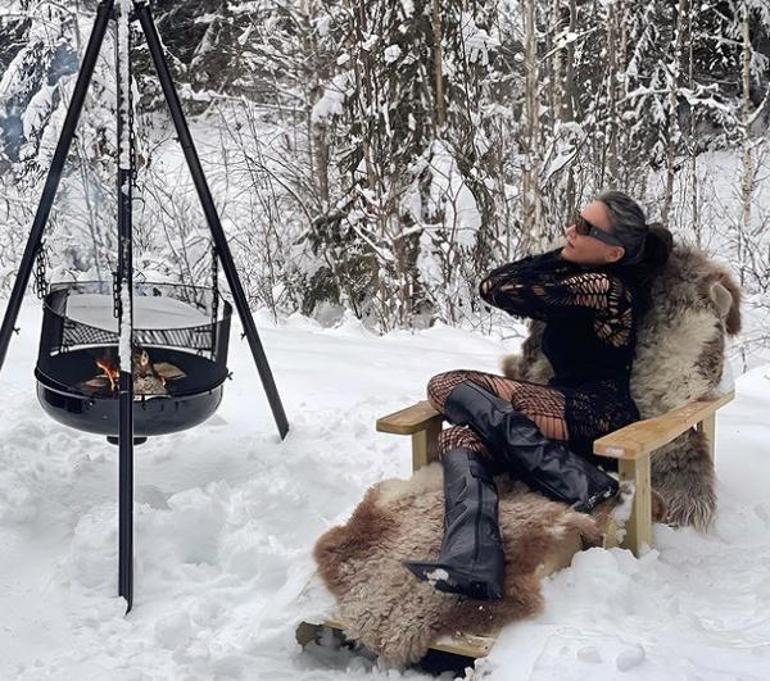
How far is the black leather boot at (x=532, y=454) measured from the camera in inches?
122

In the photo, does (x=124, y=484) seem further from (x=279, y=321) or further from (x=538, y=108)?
(x=538, y=108)

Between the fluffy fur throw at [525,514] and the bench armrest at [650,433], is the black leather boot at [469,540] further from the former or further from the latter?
the bench armrest at [650,433]

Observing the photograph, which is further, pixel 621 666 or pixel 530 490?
pixel 530 490

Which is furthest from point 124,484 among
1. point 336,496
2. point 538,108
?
point 538,108

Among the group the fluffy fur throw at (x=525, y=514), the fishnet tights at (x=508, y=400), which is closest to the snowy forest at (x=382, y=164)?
the fluffy fur throw at (x=525, y=514)

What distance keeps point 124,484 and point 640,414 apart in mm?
1988

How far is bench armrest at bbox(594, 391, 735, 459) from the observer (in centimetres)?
297

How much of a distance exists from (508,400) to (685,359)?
2.44 feet

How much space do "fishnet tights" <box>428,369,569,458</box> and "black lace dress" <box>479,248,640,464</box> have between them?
0.04 metres

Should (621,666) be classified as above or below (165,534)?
above

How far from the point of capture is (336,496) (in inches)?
156

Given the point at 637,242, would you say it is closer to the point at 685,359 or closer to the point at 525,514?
the point at 685,359

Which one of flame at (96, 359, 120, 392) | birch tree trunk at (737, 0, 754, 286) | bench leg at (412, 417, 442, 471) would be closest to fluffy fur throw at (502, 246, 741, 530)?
bench leg at (412, 417, 442, 471)

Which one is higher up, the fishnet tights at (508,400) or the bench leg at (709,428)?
the fishnet tights at (508,400)
